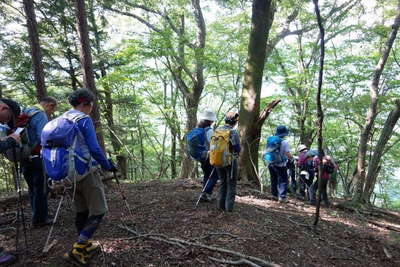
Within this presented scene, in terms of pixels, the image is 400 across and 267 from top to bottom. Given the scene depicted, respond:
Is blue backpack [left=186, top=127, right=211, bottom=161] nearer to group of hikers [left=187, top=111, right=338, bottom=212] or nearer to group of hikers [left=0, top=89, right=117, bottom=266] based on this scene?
group of hikers [left=187, top=111, right=338, bottom=212]

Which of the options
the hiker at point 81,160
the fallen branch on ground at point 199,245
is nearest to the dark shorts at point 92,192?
the hiker at point 81,160

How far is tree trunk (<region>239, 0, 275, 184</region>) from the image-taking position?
8148mm

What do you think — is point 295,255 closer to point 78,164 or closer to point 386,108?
point 78,164

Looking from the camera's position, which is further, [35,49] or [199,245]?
[35,49]

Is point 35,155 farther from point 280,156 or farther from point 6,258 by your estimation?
point 280,156

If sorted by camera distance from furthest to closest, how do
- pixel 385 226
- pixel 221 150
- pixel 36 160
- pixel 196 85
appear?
pixel 196 85 → pixel 385 226 → pixel 221 150 → pixel 36 160

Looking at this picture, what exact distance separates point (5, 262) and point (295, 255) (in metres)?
3.66

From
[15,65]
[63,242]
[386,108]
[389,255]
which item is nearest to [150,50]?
[15,65]

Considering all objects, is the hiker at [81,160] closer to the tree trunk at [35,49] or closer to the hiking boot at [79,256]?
the hiking boot at [79,256]

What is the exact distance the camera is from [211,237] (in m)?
4.00

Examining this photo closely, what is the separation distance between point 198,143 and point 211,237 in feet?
6.50

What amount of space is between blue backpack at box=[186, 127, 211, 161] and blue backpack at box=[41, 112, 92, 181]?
265 cm

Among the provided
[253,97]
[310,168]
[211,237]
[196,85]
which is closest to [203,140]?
[211,237]

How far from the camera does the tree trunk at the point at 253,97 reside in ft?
26.7
